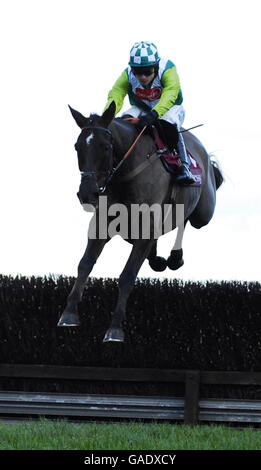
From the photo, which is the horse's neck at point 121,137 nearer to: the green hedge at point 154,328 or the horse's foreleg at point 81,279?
the horse's foreleg at point 81,279

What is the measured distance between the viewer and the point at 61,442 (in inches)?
344

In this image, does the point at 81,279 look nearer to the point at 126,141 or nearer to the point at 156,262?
the point at 126,141

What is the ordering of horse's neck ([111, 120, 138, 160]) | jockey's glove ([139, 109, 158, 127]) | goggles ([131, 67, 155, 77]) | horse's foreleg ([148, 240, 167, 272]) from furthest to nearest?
horse's foreleg ([148, 240, 167, 272]) → goggles ([131, 67, 155, 77]) → jockey's glove ([139, 109, 158, 127]) → horse's neck ([111, 120, 138, 160])

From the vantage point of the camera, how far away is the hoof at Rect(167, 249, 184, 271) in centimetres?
1051

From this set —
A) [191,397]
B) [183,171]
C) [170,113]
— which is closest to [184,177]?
[183,171]

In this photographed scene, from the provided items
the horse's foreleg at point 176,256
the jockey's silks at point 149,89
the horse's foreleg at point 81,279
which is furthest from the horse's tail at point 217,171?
the horse's foreleg at point 81,279

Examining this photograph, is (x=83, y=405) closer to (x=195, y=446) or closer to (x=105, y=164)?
(x=195, y=446)

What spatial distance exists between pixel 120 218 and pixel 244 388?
437 centimetres

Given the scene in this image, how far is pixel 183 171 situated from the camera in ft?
29.6

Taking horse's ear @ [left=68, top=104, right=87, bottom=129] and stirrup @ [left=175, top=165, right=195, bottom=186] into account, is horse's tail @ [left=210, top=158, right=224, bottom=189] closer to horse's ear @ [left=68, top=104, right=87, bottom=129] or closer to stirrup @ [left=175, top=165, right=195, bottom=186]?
stirrup @ [left=175, top=165, right=195, bottom=186]

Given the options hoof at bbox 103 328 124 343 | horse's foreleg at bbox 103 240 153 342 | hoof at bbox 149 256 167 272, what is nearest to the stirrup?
horse's foreleg at bbox 103 240 153 342

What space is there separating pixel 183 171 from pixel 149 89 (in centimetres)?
94

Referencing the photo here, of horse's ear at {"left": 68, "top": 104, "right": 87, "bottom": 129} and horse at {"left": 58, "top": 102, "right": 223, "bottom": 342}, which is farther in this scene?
horse's ear at {"left": 68, "top": 104, "right": 87, "bottom": 129}
